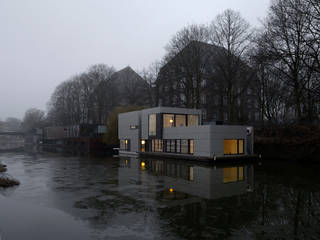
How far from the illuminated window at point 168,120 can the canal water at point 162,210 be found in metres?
22.0

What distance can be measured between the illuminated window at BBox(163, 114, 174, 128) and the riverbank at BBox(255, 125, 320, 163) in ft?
40.5

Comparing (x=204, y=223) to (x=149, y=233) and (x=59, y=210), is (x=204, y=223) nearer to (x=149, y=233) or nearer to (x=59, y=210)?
(x=149, y=233)

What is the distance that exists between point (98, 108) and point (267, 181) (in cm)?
5675

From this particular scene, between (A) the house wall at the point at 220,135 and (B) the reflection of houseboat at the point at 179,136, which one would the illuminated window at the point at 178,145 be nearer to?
(B) the reflection of houseboat at the point at 179,136

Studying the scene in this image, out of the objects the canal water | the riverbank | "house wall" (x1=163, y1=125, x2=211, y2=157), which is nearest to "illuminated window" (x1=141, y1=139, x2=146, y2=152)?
"house wall" (x1=163, y1=125, x2=211, y2=157)

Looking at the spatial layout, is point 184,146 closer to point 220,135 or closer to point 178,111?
point 220,135

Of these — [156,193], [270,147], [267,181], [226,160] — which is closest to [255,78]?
[270,147]

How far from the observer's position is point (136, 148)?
1729 inches

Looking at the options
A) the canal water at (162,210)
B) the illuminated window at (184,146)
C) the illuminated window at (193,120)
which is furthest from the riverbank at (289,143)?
the canal water at (162,210)

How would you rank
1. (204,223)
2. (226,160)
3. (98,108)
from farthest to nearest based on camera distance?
(98,108), (226,160), (204,223)

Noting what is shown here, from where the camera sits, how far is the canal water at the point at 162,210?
8.53 m

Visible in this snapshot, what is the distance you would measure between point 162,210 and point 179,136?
83.7ft

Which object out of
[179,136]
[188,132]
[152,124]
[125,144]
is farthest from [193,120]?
[125,144]

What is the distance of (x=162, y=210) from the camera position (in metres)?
11.0
